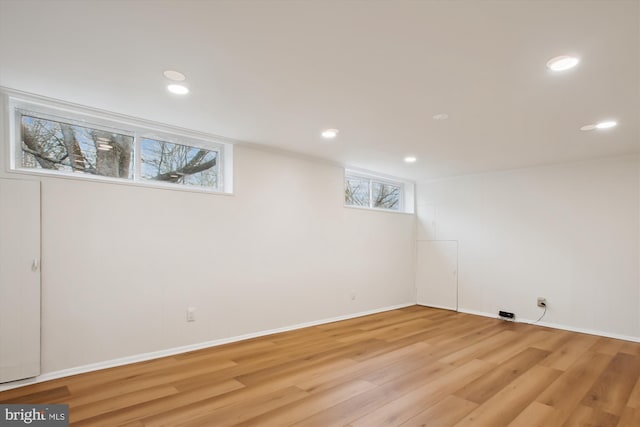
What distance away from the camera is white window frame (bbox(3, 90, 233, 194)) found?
2.89m

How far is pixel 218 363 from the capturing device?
3287 millimetres

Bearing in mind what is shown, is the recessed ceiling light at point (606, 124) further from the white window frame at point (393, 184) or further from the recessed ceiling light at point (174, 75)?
the recessed ceiling light at point (174, 75)

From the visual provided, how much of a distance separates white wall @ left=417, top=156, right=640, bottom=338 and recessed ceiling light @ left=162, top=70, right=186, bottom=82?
5.16 metres

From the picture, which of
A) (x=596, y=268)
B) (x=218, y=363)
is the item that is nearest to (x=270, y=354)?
(x=218, y=363)

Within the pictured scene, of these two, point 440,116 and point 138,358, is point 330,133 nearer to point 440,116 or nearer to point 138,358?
point 440,116

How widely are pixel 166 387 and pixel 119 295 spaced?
1.07m

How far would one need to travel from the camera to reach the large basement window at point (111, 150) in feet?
9.82

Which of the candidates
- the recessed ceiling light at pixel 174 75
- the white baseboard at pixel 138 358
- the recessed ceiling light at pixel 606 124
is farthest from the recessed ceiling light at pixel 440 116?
the white baseboard at pixel 138 358

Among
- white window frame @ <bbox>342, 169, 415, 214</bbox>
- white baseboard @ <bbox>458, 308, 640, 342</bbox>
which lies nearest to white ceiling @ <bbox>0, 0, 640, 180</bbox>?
white window frame @ <bbox>342, 169, 415, 214</bbox>

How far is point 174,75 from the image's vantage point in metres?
2.49

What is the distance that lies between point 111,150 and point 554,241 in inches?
238

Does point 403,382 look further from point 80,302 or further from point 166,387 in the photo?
point 80,302

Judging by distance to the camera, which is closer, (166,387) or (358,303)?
(166,387)

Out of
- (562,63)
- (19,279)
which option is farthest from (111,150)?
(562,63)
